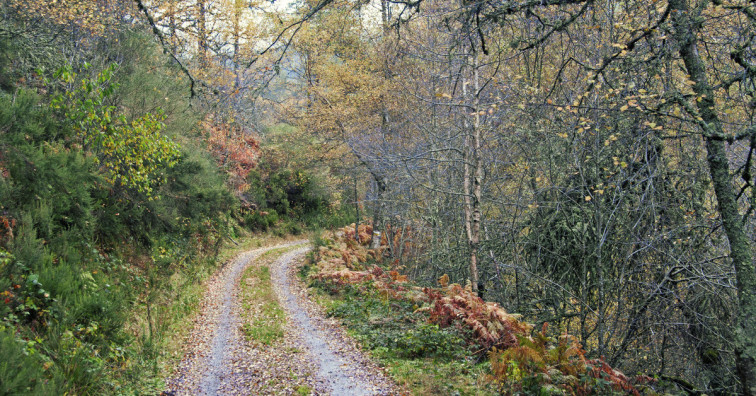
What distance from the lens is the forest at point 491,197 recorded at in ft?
15.6

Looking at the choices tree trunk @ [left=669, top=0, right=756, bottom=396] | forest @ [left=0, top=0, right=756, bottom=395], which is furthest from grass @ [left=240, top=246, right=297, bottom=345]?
tree trunk @ [left=669, top=0, right=756, bottom=396]

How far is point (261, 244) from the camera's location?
20.0 metres

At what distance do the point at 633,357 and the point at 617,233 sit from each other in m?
2.05

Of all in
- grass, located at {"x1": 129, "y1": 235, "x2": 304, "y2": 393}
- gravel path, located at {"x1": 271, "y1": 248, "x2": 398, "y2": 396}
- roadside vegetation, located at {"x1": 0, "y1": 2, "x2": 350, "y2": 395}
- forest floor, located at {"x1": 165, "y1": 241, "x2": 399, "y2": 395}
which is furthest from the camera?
grass, located at {"x1": 129, "y1": 235, "x2": 304, "y2": 393}

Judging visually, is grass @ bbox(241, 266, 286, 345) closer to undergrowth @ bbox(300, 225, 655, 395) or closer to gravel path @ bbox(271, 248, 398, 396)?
gravel path @ bbox(271, 248, 398, 396)

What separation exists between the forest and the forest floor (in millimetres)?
555

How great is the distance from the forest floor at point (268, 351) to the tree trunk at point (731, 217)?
12.3ft

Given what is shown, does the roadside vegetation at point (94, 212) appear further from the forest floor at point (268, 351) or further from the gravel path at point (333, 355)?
the gravel path at point (333, 355)

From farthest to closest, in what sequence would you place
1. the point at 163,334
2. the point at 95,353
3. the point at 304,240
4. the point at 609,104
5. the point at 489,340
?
the point at 304,240 < the point at 163,334 < the point at 609,104 < the point at 489,340 < the point at 95,353

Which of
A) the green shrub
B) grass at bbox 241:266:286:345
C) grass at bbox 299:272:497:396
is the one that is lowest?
grass at bbox 241:266:286:345

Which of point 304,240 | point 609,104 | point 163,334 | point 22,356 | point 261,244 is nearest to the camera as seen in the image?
point 22,356

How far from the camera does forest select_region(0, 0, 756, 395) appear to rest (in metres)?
4.75

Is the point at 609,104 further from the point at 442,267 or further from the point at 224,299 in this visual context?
the point at 224,299

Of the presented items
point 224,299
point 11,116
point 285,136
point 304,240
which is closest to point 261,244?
point 304,240
